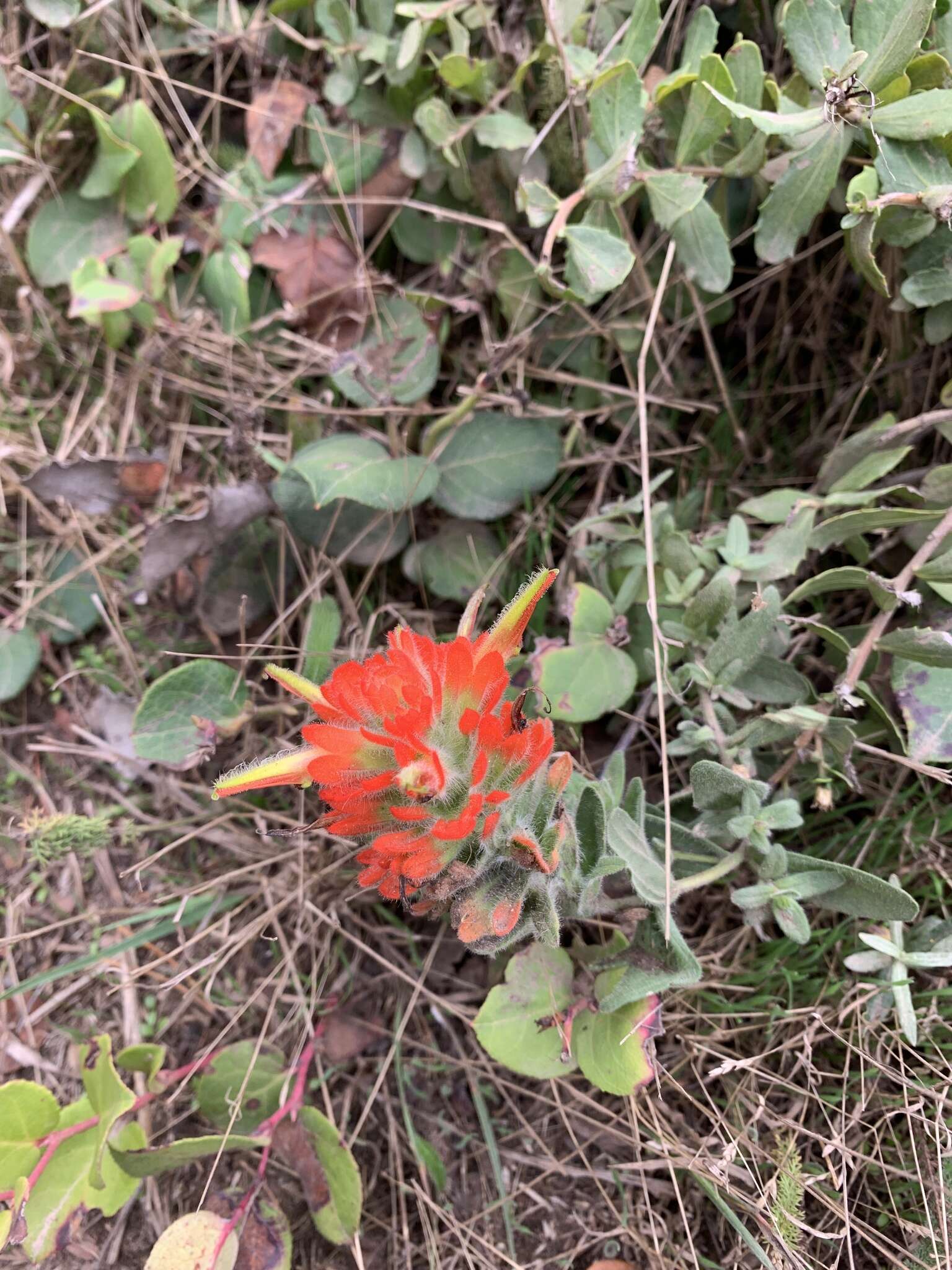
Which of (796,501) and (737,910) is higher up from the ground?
(796,501)

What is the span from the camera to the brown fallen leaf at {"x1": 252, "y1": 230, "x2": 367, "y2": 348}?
217cm

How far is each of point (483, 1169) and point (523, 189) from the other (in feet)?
6.27

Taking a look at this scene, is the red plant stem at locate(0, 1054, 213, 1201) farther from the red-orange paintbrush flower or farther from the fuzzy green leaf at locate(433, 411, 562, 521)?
the fuzzy green leaf at locate(433, 411, 562, 521)

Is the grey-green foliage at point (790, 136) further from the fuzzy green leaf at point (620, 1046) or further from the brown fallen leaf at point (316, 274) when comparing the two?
the fuzzy green leaf at point (620, 1046)

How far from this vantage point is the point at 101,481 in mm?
2100

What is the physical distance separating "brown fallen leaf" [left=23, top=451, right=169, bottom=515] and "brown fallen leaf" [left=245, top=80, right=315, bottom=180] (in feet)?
2.60

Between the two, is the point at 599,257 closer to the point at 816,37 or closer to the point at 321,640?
the point at 816,37

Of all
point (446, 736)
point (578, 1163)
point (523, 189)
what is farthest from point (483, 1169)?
point (523, 189)

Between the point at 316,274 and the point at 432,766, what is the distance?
5.15ft

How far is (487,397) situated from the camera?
1.96m

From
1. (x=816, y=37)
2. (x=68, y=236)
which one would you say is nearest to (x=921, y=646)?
(x=816, y=37)

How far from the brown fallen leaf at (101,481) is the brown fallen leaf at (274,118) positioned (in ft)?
2.60

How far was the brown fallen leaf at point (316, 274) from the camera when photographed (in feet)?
7.13

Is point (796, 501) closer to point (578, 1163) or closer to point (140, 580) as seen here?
point (578, 1163)
